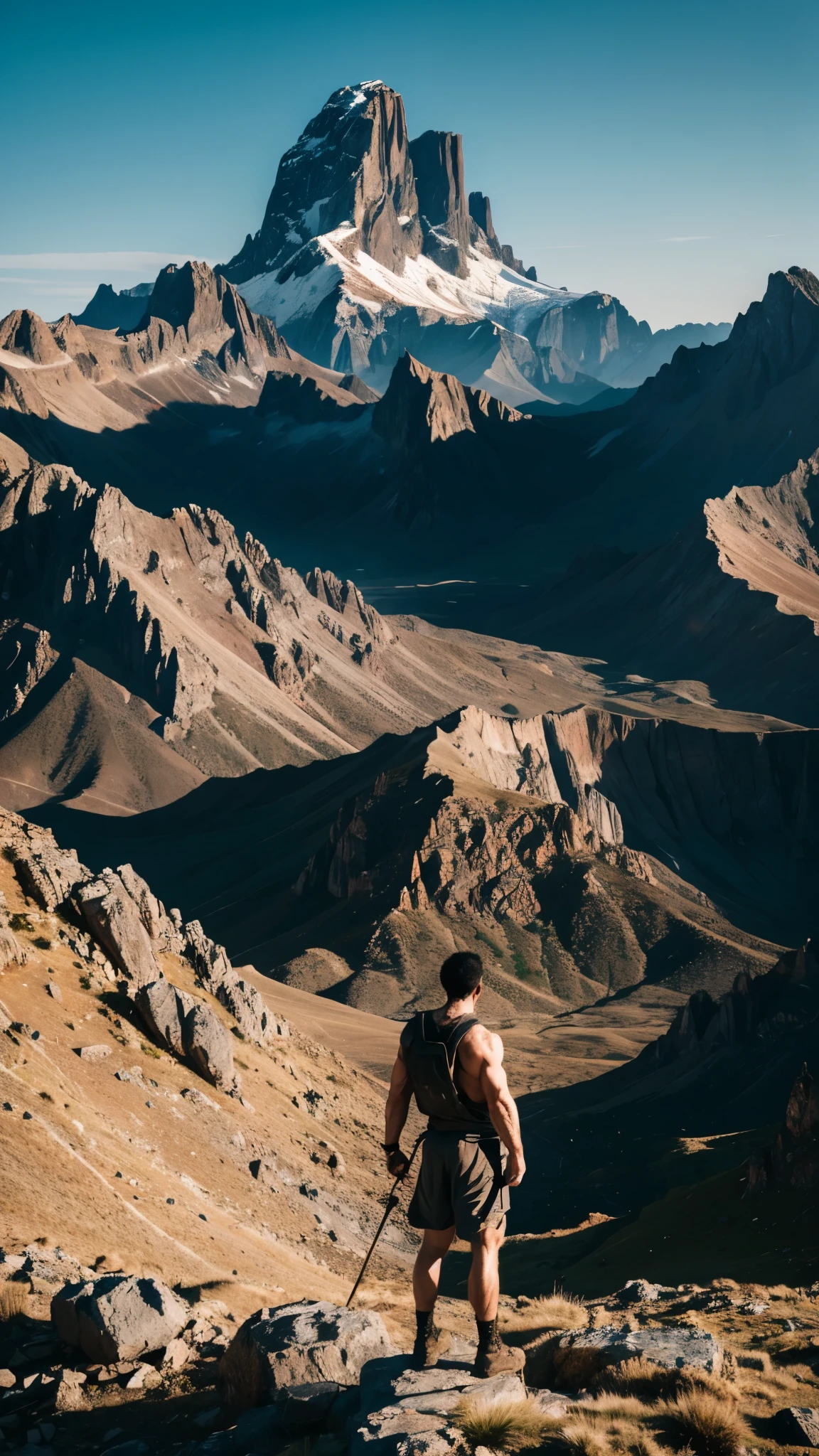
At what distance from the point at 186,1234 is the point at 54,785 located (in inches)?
5282

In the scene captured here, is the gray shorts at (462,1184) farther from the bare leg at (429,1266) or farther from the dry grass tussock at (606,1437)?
the dry grass tussock at (606,1437)

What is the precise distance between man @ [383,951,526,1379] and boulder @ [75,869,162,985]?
21059 millimetres

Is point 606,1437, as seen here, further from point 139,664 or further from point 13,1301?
point 139,664

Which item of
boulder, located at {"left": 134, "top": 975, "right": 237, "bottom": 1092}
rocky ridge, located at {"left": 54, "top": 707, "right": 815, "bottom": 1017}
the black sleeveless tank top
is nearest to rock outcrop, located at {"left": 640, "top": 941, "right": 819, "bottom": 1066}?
rocky ridge, located at {"left": 54, "top": 707, "right": 815, "bottom": 1017}

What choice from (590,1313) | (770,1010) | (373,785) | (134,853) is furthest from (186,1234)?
(134,853)

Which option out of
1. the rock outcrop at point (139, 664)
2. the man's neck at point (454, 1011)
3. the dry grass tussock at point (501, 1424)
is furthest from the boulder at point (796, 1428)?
the rock outcrop at point (139, 664)

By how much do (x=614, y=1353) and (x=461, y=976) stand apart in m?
3.95

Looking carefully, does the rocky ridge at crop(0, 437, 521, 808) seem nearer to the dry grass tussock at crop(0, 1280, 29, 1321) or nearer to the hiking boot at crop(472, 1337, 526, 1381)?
the dry grass tussock at crop(0, 1280, 29, 1321)

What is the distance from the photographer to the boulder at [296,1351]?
11.7 meters

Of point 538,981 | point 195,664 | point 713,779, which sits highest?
point 195,664

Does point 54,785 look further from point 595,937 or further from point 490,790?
point 595,937

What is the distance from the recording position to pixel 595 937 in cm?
9631

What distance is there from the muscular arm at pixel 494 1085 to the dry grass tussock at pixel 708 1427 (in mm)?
2249

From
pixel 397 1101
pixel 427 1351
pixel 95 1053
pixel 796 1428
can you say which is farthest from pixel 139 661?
pixel 796 1428
